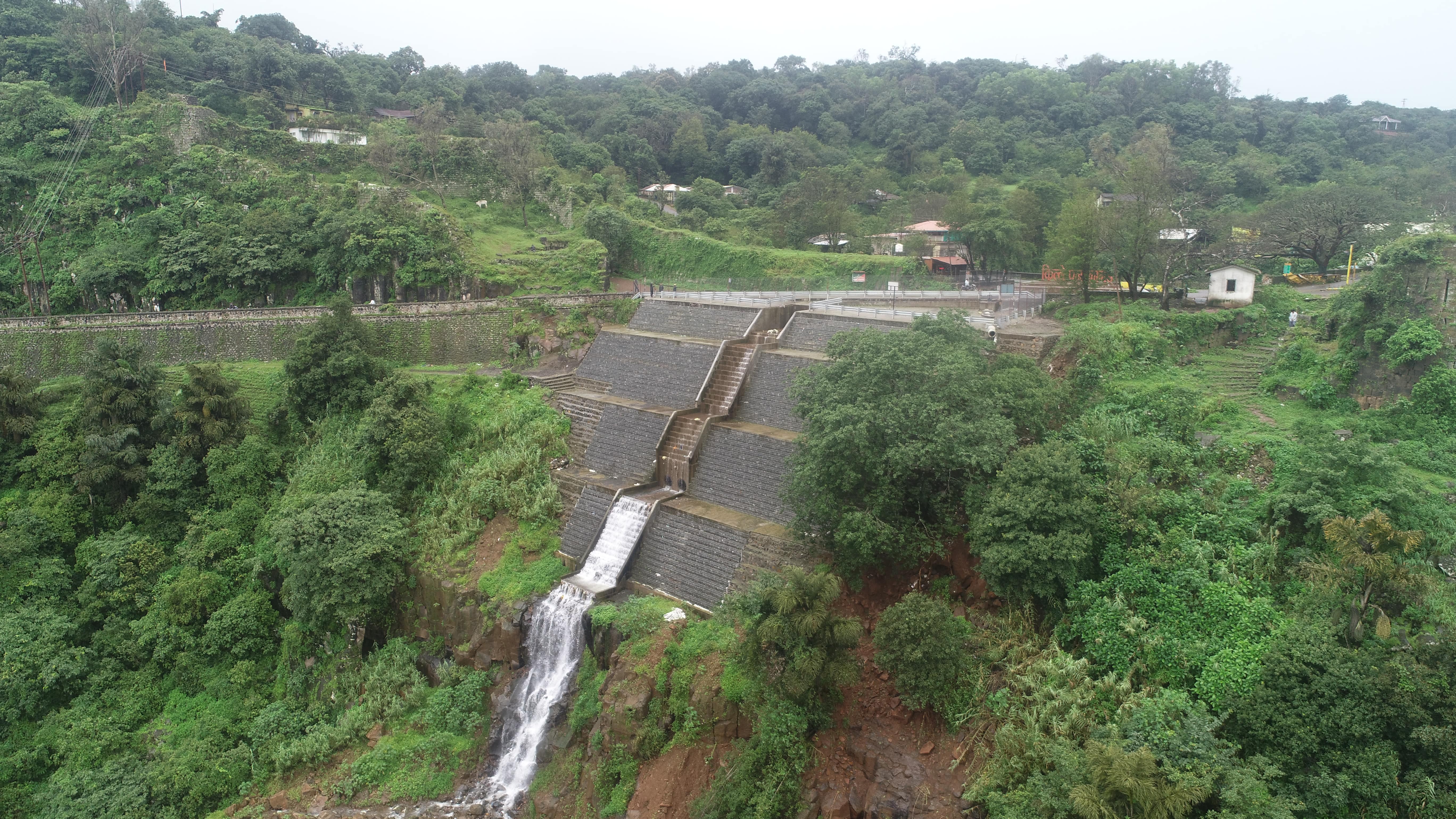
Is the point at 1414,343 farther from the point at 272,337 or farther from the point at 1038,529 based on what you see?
the point at 272,337

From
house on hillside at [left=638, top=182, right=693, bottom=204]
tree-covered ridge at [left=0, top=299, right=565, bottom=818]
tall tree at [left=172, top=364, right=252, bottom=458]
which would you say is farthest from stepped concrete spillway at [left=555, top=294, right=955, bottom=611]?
house on hillside at [left=638, top=182, right=693, bottom=204]

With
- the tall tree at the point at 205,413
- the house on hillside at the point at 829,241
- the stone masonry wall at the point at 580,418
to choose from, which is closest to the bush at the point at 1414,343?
the stone masonry wall at the point at 580,418

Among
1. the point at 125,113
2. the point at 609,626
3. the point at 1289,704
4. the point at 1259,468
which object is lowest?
the point at 609,626

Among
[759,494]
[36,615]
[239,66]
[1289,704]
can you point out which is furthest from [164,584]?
[239,66]

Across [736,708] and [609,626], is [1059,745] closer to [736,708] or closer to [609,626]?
[736,708]

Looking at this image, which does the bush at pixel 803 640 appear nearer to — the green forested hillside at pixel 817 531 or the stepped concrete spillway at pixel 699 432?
the green forested hillside at pixel 817 531

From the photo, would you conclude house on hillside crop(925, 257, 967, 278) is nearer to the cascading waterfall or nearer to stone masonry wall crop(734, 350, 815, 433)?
stone masonry wall crop(734, 350, 815, 433)
